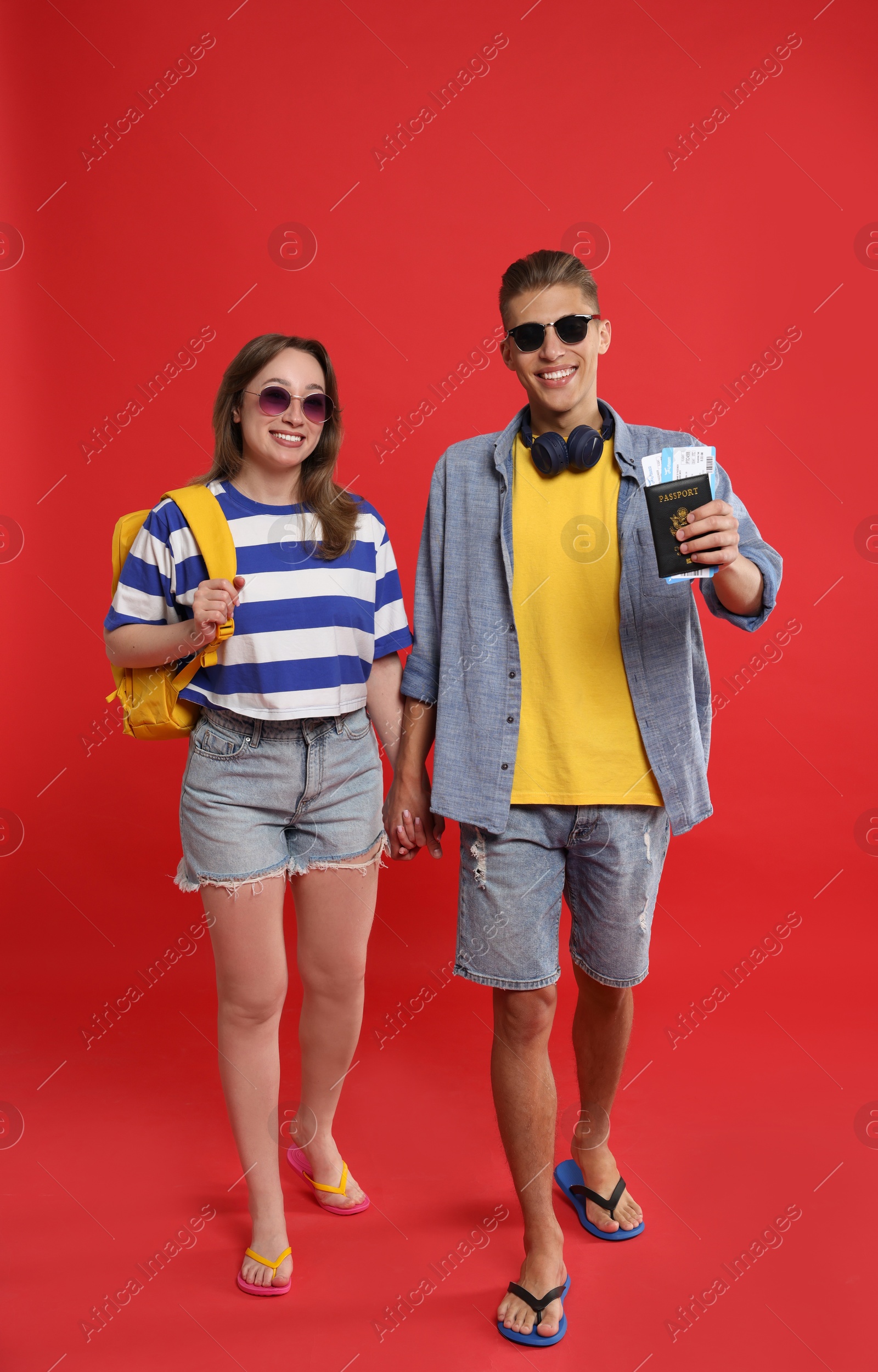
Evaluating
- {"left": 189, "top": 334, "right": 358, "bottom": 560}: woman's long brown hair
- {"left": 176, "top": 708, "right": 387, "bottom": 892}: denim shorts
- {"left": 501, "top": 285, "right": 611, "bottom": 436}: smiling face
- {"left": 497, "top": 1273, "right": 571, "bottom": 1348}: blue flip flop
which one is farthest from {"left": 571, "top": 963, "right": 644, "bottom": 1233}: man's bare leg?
{"left": 501, "top": 285, "right": 611, "bottom": 436}: smiling face

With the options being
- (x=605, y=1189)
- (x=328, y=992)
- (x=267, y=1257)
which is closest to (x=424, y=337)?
(x=328, y=992)

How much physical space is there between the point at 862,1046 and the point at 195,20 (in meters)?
4.77

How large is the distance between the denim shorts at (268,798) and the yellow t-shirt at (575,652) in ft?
1.55

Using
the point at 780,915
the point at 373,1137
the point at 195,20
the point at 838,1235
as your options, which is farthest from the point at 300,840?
the point at 195,20

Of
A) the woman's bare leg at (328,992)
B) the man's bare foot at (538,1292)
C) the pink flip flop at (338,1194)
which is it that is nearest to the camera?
the man's bare foot at (538,1292)

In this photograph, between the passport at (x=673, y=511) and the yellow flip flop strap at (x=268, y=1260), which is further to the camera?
the yellow flip flop strap at (x=268, y=1260)

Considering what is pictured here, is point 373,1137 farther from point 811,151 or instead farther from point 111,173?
point 811,151

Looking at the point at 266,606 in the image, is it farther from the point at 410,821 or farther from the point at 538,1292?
the point at 538,1292

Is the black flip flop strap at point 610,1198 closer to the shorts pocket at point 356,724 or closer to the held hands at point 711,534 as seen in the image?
the shorts pocket at point 356,724

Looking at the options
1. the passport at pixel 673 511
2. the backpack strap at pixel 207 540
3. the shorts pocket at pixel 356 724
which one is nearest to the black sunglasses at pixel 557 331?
the passport at pixel 673 511

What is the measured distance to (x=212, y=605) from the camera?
241cm

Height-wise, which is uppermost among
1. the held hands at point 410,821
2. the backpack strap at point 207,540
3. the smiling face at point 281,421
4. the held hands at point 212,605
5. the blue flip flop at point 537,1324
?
the smiling face at point 281,421

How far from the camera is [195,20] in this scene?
4.41 meters

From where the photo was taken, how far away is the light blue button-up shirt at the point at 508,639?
2484 millimetres
